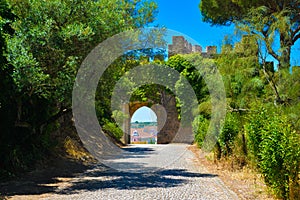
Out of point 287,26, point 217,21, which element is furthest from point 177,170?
point 217,21

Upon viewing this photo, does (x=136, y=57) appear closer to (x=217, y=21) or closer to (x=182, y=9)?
(x=182, y=9)

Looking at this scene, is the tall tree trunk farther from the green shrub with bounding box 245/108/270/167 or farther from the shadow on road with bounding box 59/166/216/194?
the shadow on road with bounding box 59/166/216/194

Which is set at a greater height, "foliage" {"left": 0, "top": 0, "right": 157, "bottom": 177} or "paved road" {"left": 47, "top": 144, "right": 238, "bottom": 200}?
"foliage" {"left": 0, "top": 0, "right": 157, "bottom": 177}

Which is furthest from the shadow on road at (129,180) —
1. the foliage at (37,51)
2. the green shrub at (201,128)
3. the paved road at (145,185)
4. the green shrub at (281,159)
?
the green shrub at (201,128)

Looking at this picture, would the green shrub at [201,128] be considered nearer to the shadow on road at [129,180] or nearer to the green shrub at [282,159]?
the shadow on road at [129,180]

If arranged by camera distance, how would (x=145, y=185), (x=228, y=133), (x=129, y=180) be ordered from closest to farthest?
1. (x=145, y=185)
2. (x=129, y=180)
3. (x=228, y=133)

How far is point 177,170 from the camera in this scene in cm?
917

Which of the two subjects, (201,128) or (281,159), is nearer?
(281,159)

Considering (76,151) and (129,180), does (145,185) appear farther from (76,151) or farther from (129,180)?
(76,151)

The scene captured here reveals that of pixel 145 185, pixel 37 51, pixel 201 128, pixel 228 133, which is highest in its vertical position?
pixel 37 51

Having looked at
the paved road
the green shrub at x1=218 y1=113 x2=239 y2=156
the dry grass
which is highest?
the green shrub at x1=218 y1=113 x2=239 y2=156

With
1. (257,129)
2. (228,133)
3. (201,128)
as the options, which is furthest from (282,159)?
(201,128)

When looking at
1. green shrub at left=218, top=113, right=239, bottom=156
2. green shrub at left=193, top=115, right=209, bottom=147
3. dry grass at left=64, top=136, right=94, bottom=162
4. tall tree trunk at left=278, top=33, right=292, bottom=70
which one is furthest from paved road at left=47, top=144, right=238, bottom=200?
tall tree trunk at left=278, top=33, right=292, bottom=70

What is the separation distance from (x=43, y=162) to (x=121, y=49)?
11.7 feet
